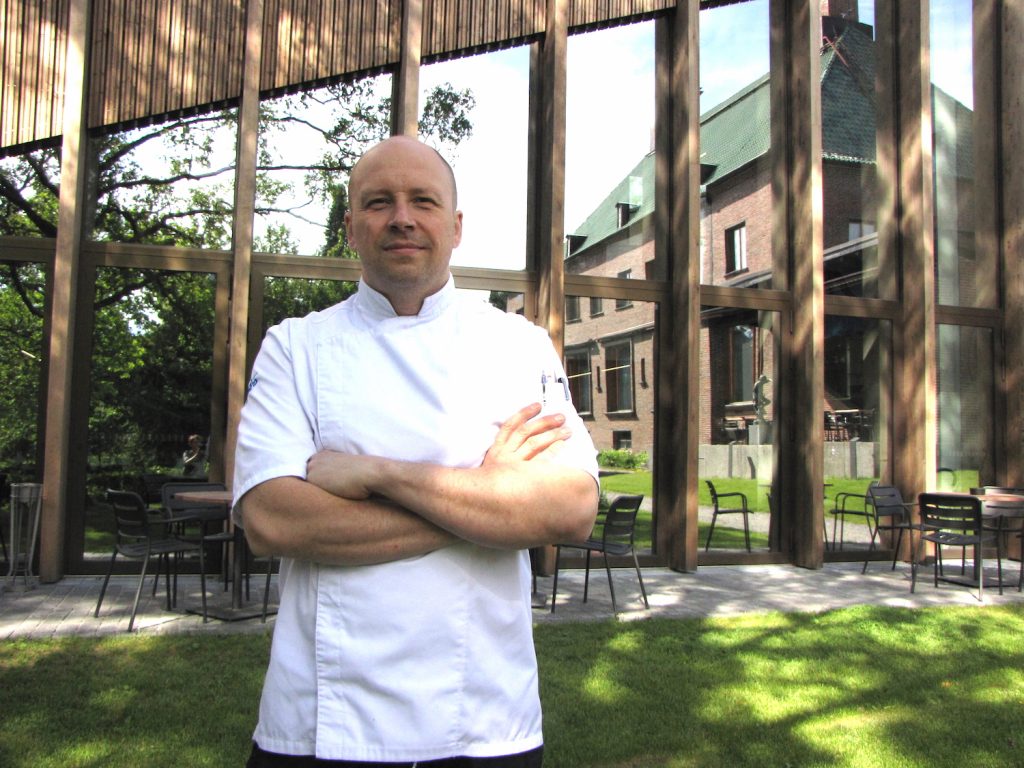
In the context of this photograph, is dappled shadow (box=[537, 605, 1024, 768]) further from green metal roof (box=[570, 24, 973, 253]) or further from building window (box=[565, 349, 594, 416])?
green metal roof (box=[570, 24, 973, 253])

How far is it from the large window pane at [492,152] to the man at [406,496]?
24.4ft

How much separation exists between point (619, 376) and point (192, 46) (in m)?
5.31

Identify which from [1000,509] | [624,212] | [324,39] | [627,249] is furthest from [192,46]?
[1000,509]

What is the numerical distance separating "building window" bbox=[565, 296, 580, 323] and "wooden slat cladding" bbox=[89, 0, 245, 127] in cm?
386

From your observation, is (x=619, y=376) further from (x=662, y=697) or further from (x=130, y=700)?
(x=130, y=700)

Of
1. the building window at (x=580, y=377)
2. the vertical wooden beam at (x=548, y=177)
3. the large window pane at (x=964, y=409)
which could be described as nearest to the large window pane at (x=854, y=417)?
the large window pane at (x=964, y=409)

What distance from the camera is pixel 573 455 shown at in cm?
141

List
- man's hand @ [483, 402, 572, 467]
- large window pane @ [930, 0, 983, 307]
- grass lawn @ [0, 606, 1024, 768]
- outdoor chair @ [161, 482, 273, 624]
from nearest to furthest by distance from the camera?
man's hand @ [483, 402, 572, 467]
grass lawn @ [0, 606, 1024, 768]
outdoor chair @ [161, 482, 273, 624]
large window pane @ [930, 0, 983, 307]

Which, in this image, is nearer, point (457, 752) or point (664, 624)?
point (457, 752)

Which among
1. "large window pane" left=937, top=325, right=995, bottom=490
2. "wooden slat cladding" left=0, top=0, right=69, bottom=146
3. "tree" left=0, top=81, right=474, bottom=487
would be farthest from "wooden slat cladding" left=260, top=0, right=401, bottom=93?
"large window pane" left=937, top=325, right=995, bottom=490

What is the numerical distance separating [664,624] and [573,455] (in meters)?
5.04

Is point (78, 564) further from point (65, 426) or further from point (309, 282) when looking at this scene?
point (309, 282)

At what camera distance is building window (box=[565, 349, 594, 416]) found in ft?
29.1

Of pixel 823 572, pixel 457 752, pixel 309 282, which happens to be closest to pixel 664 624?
pixel 823 572
